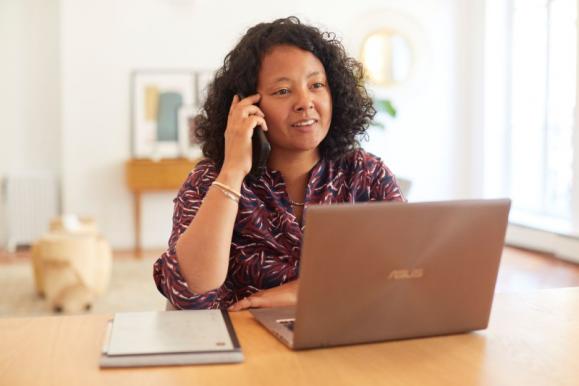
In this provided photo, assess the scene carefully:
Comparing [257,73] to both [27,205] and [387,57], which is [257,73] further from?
[387,57]

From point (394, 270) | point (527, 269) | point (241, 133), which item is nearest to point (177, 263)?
point (241, 133)

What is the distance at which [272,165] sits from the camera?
182 centimetres

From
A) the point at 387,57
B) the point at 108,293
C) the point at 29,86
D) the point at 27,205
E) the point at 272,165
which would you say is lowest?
the point at 108,293

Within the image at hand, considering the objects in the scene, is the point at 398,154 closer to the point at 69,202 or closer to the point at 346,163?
the point at 69,202

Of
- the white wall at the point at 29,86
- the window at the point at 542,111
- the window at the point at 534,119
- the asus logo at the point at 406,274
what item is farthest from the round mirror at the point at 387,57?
the asus logo at the point at 406,274

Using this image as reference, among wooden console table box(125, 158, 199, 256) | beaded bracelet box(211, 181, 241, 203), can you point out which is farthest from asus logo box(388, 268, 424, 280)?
wooden console table box(125, 158, 199, 256)

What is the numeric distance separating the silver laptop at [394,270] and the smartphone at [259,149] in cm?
54

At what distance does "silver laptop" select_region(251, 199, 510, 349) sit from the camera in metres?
1.10

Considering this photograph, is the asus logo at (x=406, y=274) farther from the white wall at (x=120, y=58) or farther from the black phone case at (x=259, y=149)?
the white wall at (x=120, y=58)

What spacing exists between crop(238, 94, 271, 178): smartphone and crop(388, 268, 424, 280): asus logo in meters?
0.61

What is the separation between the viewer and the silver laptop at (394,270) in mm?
1097

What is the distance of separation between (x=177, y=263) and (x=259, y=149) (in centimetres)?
33

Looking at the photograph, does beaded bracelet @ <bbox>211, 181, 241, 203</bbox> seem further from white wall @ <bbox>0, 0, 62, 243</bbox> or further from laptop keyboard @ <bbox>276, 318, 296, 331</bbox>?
white wall @ <bbox>0, 0, 62, 243</bbox>

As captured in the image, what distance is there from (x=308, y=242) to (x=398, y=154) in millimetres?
6345
